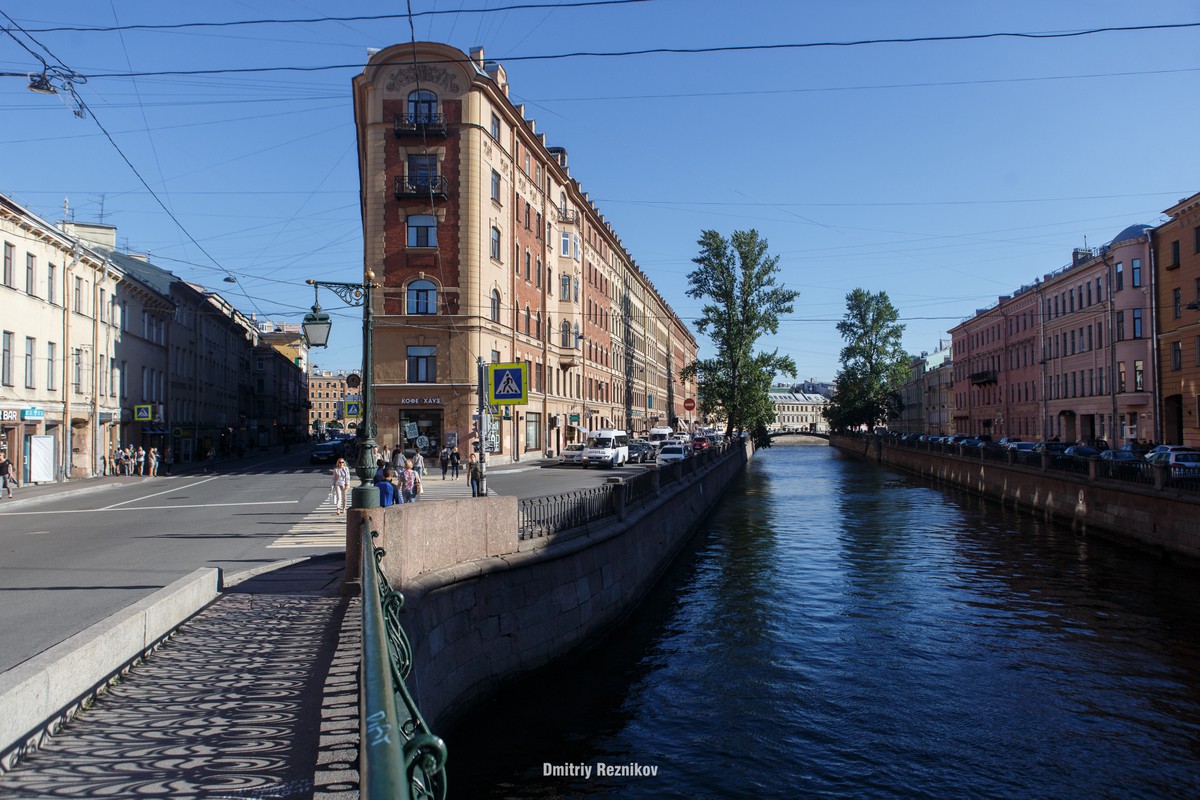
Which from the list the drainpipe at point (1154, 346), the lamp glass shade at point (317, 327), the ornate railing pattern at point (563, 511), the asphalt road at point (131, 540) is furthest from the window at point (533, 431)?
the lamp glass shade at point (317, 327)

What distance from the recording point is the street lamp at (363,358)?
34.2 ft

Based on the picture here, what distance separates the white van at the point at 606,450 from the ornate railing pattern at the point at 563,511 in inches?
1067

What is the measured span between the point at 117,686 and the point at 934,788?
26.7ft

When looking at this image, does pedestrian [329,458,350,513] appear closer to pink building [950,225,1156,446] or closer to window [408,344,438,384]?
window [408,344,438,384]

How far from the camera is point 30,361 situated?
107 ft

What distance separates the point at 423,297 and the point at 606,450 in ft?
42.4

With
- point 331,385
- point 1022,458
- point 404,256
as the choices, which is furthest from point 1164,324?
point 331,385

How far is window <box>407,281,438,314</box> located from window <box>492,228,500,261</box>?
14.9ft

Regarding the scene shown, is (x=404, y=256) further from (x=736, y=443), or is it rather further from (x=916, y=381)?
(x=916, y=381)

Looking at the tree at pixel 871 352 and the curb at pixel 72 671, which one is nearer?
the curb at pixel 72 671

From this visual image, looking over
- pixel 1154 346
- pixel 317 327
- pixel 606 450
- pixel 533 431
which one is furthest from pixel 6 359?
pixel 1154 346

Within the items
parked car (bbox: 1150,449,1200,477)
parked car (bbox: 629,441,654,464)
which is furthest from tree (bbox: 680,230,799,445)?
parked car (bbox: 1150,449,1200,477)

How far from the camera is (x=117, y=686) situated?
6.50 metres

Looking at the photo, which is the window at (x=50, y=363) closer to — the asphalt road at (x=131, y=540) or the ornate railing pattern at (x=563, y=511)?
the asphalt road at (x=131, y=540)
